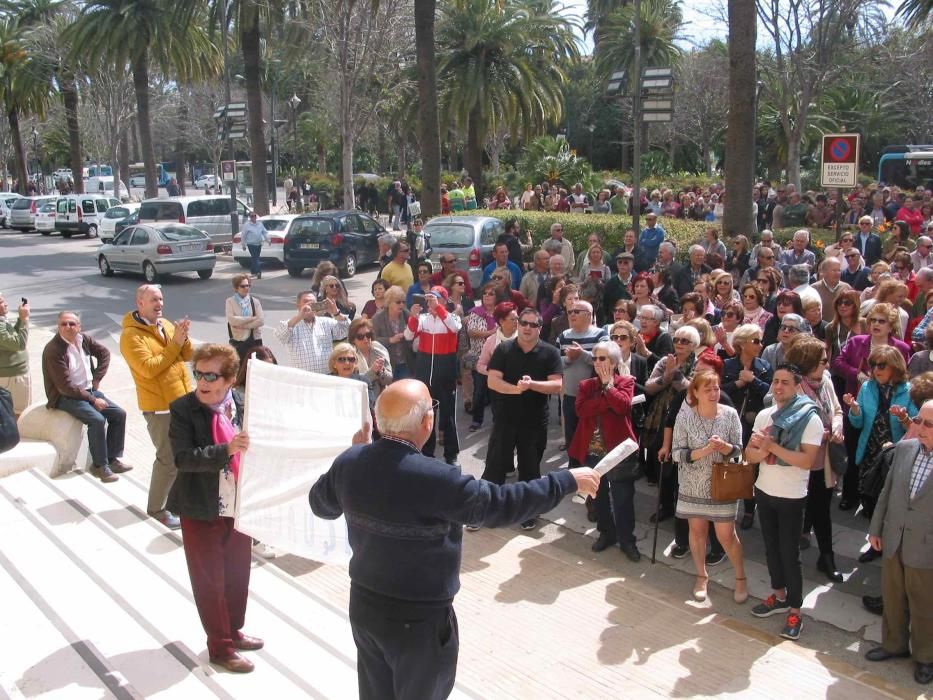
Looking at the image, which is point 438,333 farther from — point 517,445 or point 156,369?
point 156,369

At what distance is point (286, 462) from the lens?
5.00 m

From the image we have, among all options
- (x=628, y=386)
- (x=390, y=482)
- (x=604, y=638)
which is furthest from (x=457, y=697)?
(x=628, y=386)

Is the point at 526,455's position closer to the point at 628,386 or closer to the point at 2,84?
the point at 628,386

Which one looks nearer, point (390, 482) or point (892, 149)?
point (390, 482)

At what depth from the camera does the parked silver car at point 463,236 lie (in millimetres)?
17969

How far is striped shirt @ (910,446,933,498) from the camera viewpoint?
17.2ft

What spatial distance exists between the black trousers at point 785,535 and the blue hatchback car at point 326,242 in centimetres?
1675

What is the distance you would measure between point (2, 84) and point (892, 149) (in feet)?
141

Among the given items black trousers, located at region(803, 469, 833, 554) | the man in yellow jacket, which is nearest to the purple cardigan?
black trousers, located at region(803, 469, 833, 554)

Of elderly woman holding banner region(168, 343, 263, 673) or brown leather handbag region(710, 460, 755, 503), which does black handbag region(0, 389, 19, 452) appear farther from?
brown leather handbag region(710, 460, 755, 503)

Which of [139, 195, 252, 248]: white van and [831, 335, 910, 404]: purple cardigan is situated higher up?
[139, 195, 252, 248]: white van

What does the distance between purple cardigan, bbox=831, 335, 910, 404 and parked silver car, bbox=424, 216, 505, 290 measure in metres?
10.2

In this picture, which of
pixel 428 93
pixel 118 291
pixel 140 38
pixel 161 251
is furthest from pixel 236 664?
pixel 140 38

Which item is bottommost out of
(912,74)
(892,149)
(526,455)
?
(526,455)
